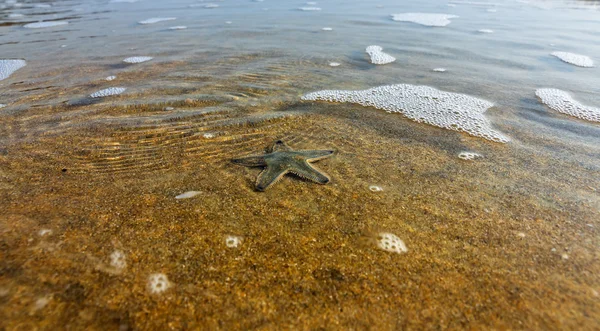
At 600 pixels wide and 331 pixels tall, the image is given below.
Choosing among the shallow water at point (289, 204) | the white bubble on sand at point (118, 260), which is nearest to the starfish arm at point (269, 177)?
the shallow water at point (289, 204)

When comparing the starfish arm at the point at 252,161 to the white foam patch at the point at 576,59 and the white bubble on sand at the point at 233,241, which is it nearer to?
the white bubble on sand at the point at 233,241

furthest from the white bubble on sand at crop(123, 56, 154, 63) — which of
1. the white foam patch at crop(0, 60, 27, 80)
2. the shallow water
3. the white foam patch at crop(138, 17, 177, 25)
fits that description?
the white foam patch at crop(138, 17, 177, 25)

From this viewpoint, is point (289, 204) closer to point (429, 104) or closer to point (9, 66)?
point (429, 104)

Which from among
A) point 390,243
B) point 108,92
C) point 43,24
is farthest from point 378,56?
point 43,24

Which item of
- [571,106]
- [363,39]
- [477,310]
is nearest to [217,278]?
[477,310]

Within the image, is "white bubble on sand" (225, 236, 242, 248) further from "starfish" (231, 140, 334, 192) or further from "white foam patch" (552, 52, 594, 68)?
"white foam patch" (552, 52, 594, 68)

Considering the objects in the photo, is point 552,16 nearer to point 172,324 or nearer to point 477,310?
point 477,310
